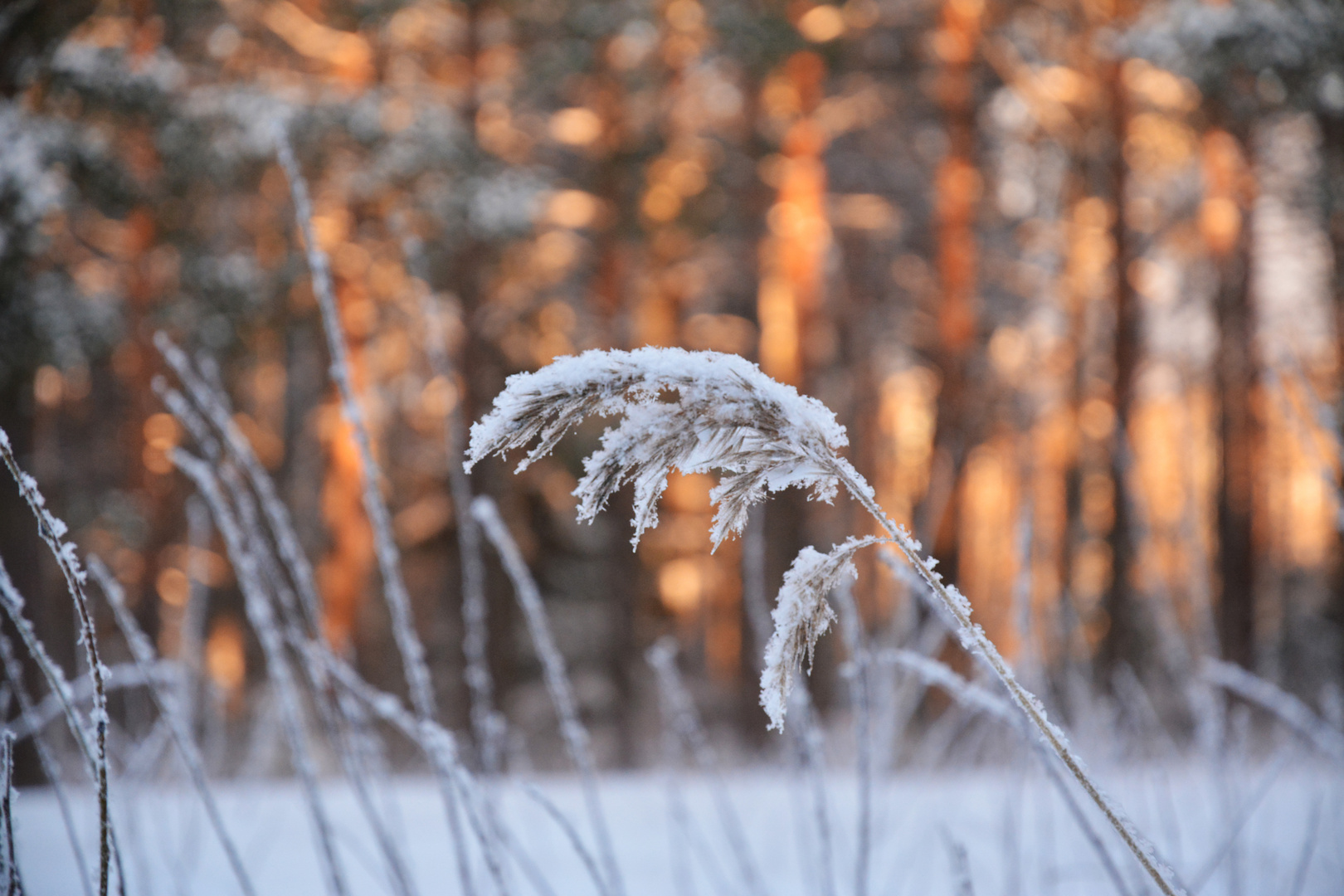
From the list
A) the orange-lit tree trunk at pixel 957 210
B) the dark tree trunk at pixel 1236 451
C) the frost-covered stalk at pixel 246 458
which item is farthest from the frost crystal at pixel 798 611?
the dark tree trunk at pixel 1236 451

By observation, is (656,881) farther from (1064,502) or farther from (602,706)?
(602,706)

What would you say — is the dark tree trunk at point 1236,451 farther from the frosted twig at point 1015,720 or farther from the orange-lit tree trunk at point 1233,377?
the frosted twig at point 1015,720

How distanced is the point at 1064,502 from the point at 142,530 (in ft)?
37.5

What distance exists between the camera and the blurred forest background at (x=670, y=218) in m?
6.61

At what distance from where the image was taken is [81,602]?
0.82 metres

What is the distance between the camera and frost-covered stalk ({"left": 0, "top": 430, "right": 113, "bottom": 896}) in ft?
2.72

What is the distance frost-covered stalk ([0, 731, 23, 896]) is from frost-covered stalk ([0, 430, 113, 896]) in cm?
13

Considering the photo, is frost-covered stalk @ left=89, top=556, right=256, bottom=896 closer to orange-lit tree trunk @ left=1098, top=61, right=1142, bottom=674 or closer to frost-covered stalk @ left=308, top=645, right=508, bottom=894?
frost-covered stalk @ left=308, top=645, right=508, bottom=894

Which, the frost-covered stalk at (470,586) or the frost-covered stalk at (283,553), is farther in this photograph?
the frost-covered stalk at (470,586)

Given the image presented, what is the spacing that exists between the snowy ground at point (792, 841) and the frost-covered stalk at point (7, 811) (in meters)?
0.40

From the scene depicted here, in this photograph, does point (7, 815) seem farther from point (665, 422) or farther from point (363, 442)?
point (665, 422)

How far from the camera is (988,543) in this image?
18.9 metres

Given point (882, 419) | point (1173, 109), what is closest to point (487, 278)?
point (1173, 109)

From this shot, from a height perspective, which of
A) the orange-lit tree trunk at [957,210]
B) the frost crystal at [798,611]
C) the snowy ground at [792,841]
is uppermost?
the orange-lit tree trunk at [957,210]
